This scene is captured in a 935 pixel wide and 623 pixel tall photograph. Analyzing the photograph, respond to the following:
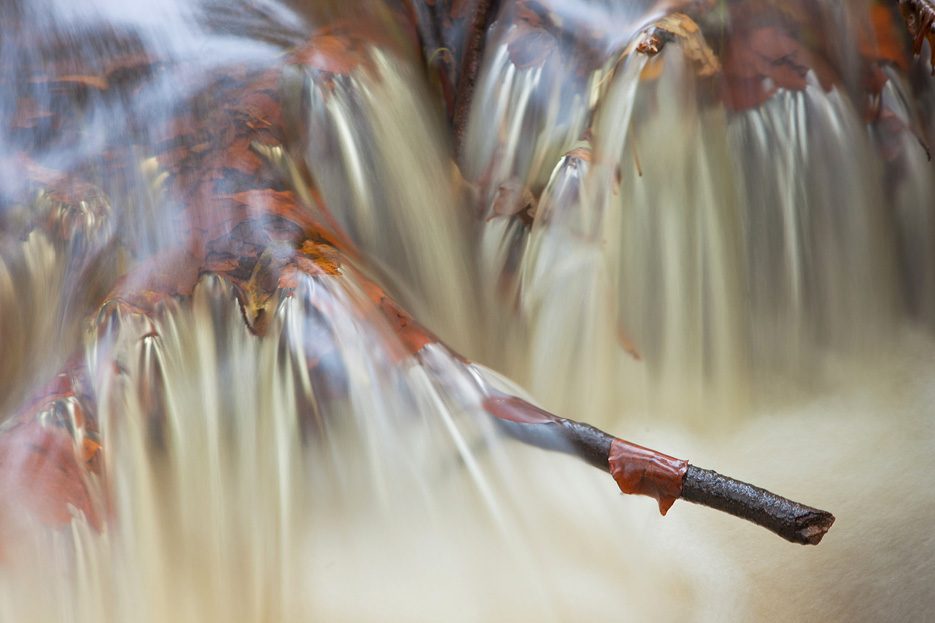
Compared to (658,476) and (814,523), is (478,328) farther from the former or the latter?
(814,523)

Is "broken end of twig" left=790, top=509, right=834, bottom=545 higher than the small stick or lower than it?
higher

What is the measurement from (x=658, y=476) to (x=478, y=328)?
1.84 feet

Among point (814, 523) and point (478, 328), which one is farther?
point (478, 328)

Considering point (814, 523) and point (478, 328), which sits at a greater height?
point (814, 523)

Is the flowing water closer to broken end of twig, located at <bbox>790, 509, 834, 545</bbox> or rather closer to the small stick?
the small stick

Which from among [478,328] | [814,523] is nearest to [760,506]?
[814,523]

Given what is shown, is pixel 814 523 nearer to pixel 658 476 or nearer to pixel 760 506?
pixel 760 506

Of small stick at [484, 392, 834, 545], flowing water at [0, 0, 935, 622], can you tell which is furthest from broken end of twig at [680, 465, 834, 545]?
flowing water at [0, 0, 935, 622]

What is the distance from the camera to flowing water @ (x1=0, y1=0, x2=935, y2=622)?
1179mm

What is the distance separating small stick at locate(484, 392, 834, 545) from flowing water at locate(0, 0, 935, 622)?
35 mm

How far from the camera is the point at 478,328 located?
5.17 ft

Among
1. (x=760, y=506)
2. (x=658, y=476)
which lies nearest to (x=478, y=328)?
(x=658, y=476)

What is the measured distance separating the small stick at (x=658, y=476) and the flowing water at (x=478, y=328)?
0.04m

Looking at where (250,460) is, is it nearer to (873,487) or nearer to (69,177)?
(69,177)
